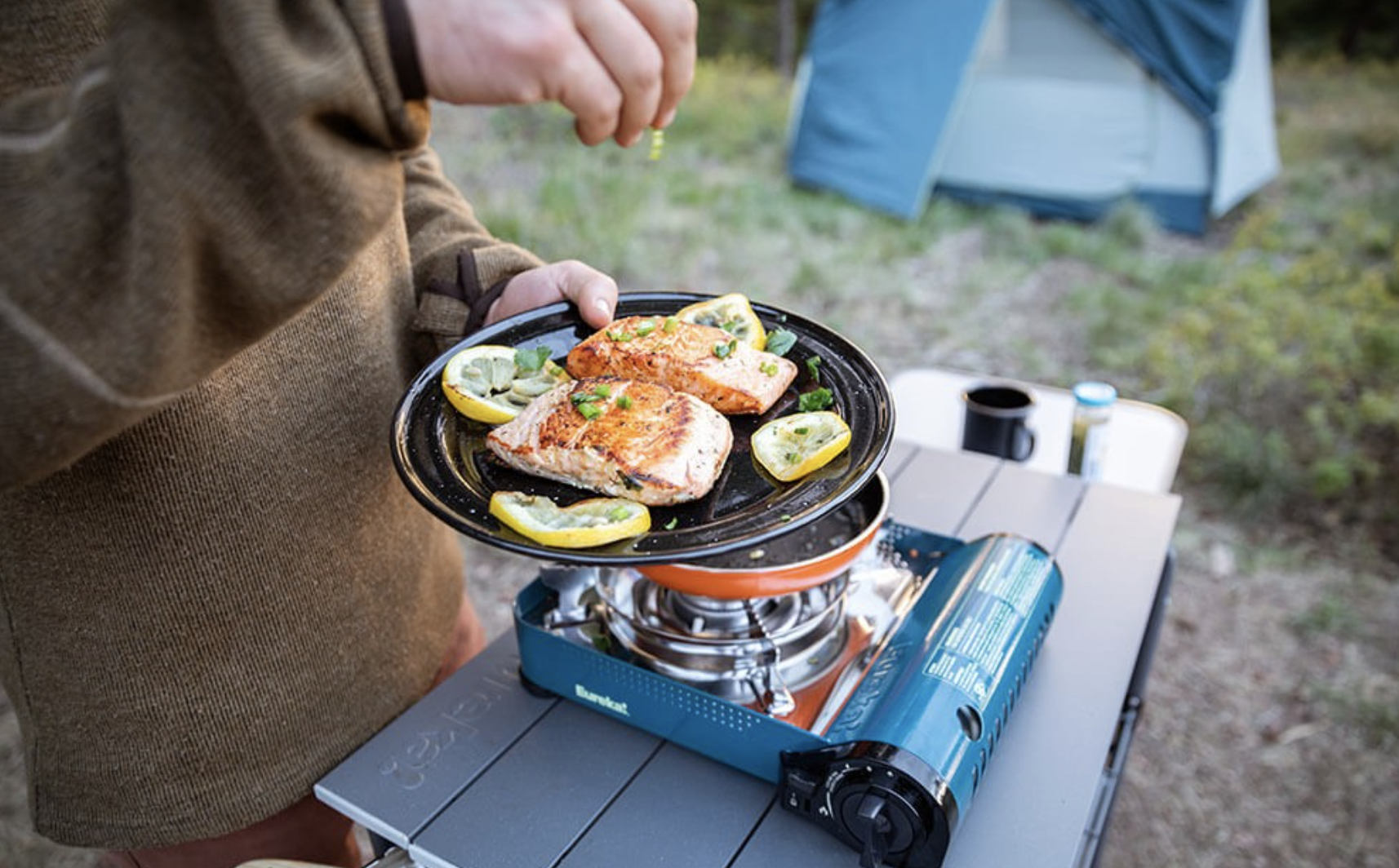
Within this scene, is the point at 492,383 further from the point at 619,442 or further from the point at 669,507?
the point at 669,507

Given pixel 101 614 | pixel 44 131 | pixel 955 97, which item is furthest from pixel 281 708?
pixel 955 97

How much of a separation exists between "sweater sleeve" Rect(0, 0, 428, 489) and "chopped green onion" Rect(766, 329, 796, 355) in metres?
1.07

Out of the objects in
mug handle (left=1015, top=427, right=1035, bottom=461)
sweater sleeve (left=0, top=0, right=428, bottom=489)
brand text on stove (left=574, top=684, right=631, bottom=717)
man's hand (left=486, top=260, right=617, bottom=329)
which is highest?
sweater sleeve (left=0, top=0, right=428, bottom=489)

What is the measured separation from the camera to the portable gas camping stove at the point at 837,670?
1.46 meters

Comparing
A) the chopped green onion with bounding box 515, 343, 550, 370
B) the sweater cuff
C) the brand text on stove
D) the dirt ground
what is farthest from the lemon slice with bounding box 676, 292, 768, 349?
the dirt ground

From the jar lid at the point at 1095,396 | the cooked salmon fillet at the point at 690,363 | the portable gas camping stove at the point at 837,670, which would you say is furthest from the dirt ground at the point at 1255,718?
the cooked salmon fillet at the point at 690,363

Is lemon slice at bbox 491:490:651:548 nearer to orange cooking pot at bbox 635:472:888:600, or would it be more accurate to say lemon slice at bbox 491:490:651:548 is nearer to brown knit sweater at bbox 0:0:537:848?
orange cooking pot at bbox 635:472:888:600

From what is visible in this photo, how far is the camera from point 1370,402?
15.3ft

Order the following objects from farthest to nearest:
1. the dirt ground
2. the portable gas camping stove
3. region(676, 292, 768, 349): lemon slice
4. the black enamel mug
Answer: the dirt ground < the black enamel mug < region(676, 292, 768, 349): lemon slice < the portable gas camping stove

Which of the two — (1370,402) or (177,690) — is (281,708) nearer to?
(177,690)

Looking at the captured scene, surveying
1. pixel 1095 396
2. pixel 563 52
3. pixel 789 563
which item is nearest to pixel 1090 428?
pixel 1095 396

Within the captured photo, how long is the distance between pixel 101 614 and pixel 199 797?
40cm

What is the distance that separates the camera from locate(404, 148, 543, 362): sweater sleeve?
191cm

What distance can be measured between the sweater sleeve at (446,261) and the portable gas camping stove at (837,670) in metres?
0.56
